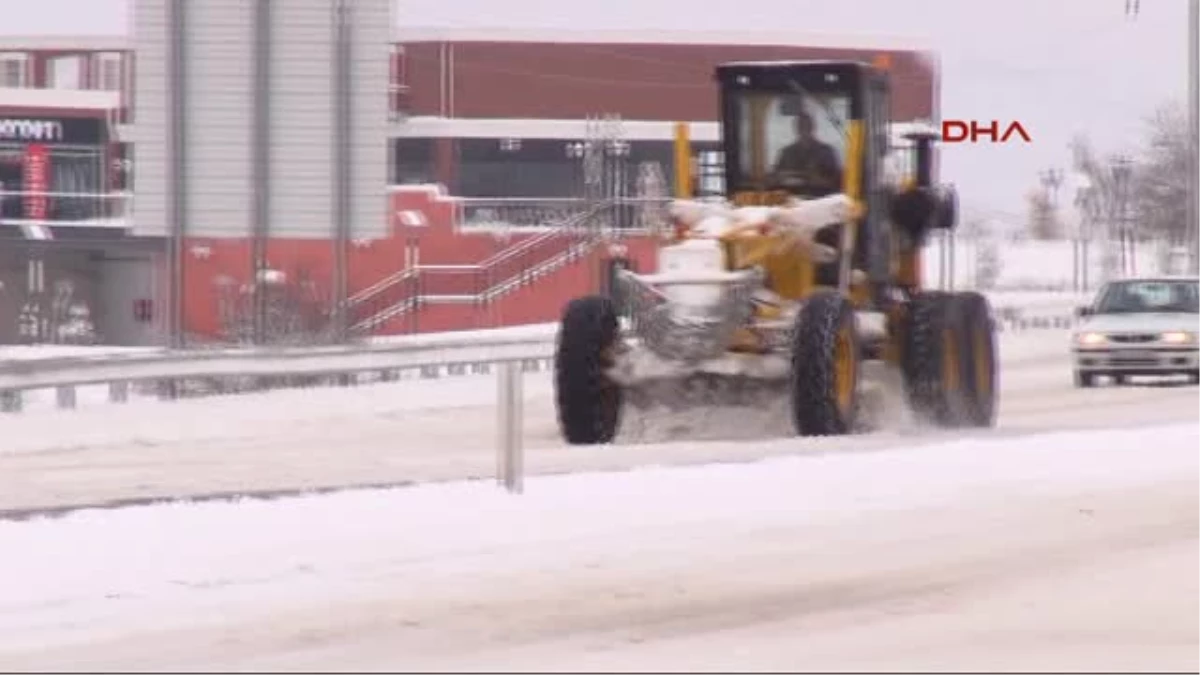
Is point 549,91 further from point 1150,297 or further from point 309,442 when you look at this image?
point 309,442

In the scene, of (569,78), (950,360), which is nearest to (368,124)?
(950,360)

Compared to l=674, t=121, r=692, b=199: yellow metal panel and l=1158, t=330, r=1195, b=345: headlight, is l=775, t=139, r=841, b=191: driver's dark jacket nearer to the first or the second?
l=674, t=121, r=692, b=199: yellow metal panel

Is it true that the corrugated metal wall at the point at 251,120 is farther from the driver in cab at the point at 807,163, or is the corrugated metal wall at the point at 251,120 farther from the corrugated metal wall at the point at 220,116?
the driver in cab at the point at 807,163

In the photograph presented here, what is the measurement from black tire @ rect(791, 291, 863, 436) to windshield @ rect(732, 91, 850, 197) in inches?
65.6

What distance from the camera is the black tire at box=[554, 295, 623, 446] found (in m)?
23.6

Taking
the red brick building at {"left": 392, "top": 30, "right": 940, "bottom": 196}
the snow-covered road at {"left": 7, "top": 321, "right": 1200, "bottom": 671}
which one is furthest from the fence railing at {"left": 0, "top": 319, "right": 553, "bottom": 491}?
the red brick building at {"left": 392, "top": 30, "right": 940, "bottom": 196}

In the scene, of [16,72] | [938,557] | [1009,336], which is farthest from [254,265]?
[16,72]

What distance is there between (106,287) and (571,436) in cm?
4810

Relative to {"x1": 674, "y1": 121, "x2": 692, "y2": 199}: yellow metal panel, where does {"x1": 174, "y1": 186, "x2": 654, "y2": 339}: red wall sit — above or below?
below

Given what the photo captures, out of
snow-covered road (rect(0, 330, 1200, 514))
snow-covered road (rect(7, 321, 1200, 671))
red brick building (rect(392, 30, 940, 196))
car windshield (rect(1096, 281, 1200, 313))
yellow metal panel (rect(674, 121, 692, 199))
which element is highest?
red brick building (rect(392, 30, 940, 196))

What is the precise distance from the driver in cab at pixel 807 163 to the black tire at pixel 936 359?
1630mm

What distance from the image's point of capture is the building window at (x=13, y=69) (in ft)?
342

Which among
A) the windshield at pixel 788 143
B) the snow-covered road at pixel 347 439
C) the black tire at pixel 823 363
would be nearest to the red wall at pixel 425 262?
the snow-covered road at pixel 347 439

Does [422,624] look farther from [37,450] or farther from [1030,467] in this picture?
[37,450]
